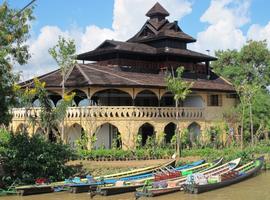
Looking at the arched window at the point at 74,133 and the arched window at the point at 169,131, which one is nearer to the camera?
the arched window at the point at 74,133

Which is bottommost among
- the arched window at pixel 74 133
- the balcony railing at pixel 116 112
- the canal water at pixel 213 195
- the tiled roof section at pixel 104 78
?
the canal water at pixel 213 195

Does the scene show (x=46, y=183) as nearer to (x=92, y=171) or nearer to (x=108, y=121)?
(x=92, y=171)

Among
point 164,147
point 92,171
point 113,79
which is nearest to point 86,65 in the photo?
point 113,79

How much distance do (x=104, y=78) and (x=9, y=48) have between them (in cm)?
1083

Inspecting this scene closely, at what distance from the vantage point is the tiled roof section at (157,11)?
42531 millimetres

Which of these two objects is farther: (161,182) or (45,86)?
(45,86)

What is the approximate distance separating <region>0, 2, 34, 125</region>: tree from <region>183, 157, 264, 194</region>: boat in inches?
381

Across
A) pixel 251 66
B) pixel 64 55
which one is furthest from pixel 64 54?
pixel 251 66

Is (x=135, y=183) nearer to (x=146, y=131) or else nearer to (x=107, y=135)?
(x=107, y=135)

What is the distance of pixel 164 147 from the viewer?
110ft

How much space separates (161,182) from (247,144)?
16.6m

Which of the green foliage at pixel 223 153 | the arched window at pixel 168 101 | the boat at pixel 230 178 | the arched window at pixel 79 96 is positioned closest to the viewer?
the boat at pixel 230 178

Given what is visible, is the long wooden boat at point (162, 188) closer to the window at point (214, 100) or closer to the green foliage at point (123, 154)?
the green foliage at point (123, 154)

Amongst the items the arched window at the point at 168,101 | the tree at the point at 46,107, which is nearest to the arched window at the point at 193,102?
the arched window at the point at 168,101
